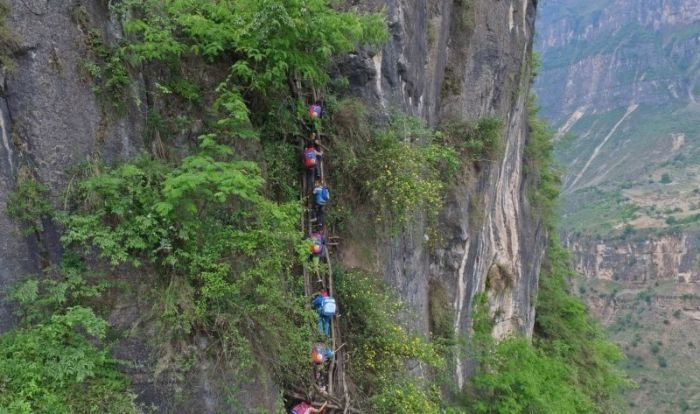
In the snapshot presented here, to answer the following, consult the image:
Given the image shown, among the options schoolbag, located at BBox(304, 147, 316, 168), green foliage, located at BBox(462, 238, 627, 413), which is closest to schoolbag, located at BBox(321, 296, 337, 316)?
schoolbag, located at BBox(304, 147, 316, 168)

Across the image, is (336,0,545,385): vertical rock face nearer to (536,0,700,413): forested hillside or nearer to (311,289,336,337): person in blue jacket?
(311,289,336,337): person in blue jacket

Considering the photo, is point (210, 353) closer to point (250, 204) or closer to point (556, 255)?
point (250, 204)

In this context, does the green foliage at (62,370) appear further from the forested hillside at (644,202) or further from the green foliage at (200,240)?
the forested hillside at (644,202)

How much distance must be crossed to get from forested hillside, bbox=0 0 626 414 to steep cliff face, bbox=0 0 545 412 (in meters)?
0.02

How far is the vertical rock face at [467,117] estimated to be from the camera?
7664mm

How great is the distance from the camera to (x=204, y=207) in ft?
15.3

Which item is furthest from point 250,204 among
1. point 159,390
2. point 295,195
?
point 159,390

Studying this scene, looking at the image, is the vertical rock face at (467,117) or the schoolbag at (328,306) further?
the vertical rock face at (467,117)

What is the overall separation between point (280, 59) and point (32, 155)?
2379 millimetres

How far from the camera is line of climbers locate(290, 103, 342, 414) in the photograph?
18.3ft

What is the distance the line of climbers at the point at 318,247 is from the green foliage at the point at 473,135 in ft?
13.2

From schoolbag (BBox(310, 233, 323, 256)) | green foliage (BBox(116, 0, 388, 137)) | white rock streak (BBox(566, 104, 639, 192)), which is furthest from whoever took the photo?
white rock streak (BBox(566, 104, 639, 192))

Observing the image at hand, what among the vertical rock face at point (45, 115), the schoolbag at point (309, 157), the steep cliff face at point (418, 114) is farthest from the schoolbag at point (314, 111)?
the vertical rock face at point (45, 115)

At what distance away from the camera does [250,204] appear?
4859 mm
